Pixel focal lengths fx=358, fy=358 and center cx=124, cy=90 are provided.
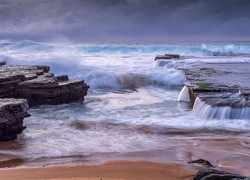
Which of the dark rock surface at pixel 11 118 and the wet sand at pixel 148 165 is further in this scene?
the dark rock surface at pixel 11 118

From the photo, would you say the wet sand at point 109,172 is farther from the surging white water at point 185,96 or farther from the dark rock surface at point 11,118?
the surging white water at point 185,96

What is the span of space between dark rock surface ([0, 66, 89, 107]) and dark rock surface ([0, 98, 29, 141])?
3.45 m

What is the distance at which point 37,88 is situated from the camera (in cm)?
1148

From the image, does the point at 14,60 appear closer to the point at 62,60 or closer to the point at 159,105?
the point at 62,60

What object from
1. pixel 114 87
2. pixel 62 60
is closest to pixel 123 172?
pixel 114 87

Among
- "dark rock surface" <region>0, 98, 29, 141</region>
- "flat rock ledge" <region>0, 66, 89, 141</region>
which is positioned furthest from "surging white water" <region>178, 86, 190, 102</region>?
"dark rock surface" <region>0, 98, 29, 141</region>

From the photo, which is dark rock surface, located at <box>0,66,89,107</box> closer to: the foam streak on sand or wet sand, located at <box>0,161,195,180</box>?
the foam streak on sand

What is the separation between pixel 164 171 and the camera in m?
5.46

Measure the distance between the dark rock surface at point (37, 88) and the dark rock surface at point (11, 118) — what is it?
11.3ft

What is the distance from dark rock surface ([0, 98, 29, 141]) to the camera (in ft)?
24.3

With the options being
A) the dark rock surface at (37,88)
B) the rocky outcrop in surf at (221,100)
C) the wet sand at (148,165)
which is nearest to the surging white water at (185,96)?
the rocky outcrop in surf at (221,100)

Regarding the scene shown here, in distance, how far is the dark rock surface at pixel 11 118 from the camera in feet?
24.3

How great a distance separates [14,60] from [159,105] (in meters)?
16.2

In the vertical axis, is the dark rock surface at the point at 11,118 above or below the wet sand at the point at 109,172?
above
